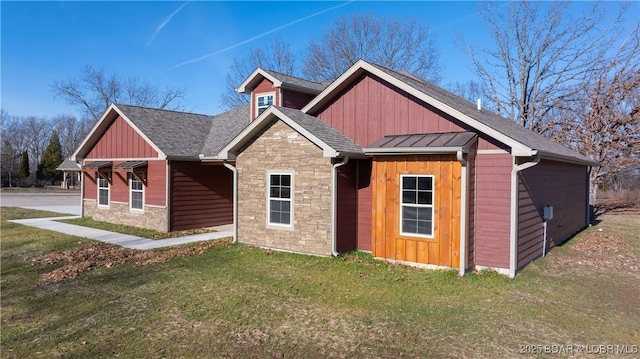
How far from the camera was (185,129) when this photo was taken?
687 inches

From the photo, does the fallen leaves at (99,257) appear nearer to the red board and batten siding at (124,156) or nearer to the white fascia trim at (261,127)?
the white fascia trim at (261,127)

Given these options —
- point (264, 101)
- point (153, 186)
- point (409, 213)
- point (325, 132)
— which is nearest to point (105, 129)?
point (153, 186)

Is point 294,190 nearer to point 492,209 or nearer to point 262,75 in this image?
point 492,209

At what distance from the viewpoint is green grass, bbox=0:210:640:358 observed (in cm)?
527

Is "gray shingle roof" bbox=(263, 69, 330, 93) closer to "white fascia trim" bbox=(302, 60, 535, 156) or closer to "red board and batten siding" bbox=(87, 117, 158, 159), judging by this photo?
"white fascia trim" bbox=(302, 60, 535, 156)

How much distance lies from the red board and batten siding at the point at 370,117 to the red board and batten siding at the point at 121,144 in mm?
7889

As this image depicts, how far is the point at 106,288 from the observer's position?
310 inches

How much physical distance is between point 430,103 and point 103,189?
1485 centimetres

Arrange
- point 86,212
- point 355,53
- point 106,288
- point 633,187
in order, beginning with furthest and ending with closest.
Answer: point 633,187 → point 355,53 → point 86,212 → point 106,288

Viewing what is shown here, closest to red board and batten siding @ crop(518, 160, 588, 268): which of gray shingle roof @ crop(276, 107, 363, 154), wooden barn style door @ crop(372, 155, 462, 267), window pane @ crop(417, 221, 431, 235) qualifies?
wooden barn style door @ crop(372, 155, 462, 267)

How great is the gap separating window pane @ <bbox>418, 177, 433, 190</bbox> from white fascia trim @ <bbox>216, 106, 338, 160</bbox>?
2022 mm

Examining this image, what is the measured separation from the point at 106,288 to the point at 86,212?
12803 mm

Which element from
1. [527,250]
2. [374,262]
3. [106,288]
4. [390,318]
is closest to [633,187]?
[527,250]

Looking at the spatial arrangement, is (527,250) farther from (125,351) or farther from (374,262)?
(125,351)
